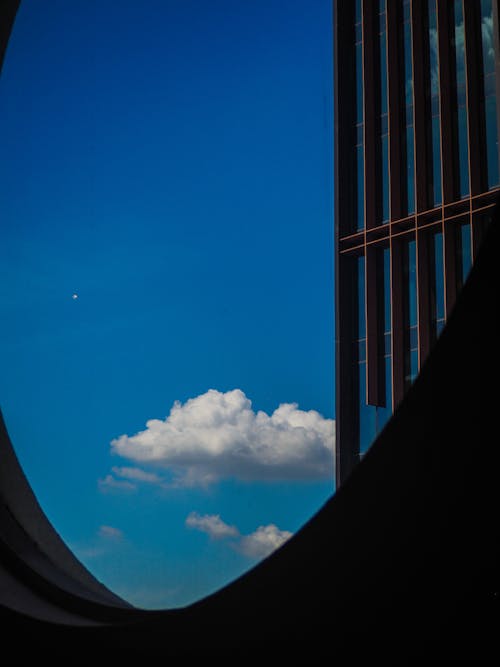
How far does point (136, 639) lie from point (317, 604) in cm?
93

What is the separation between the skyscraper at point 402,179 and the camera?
71.3ft

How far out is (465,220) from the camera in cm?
2177

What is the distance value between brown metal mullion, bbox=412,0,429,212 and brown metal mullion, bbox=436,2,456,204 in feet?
2.20

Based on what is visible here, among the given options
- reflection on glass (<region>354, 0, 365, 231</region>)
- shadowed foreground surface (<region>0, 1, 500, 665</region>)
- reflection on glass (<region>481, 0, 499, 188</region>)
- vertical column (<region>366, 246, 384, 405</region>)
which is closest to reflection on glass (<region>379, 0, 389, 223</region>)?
reflection on glass (<region>354, 0, 365, 231</region>)

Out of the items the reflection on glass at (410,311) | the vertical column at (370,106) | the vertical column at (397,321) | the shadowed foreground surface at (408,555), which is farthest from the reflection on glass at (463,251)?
the shadowed foreground surface at (408,555)

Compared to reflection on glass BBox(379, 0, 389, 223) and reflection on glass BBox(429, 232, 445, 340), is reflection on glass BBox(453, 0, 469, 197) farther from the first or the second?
reflection on glass BBox(379, 0, 389, 223)

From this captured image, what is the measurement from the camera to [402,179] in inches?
930

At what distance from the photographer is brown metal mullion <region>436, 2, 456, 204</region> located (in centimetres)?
2200

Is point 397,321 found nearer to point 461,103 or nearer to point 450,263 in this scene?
point 450,263

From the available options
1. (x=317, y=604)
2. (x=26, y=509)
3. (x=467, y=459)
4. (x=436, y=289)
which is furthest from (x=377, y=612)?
(x=436, y=289)

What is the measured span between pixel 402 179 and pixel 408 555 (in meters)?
21.5

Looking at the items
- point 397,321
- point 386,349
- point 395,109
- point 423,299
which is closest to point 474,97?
point 395,109

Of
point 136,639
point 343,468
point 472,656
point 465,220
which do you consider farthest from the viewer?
point 343,468

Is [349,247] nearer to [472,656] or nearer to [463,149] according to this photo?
[463,149]
